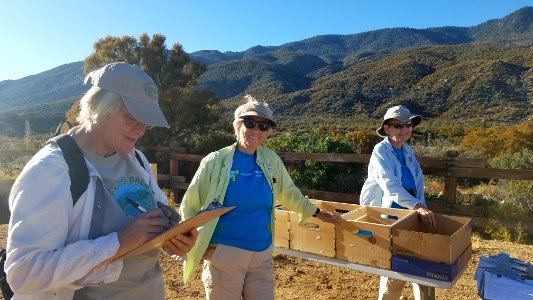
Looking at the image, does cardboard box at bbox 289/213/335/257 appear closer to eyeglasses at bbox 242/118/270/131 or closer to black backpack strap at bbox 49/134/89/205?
eyeglasses at bbox 242/118/270/131

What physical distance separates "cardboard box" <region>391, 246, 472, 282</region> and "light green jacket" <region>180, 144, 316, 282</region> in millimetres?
819

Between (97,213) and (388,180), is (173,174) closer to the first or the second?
(388,180)

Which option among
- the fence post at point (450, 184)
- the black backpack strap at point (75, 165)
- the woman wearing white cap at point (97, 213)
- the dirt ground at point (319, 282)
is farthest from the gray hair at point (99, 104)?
the fence post at point (450, 184)

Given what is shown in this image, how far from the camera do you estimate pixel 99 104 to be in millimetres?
1529

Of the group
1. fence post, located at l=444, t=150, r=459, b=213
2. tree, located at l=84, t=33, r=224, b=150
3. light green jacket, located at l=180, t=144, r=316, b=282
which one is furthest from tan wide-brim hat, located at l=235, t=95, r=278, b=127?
tree, located at l=84, t=33, r=224, b=150

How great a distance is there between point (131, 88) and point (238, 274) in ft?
4.84

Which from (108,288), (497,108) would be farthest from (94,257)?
(497,108)

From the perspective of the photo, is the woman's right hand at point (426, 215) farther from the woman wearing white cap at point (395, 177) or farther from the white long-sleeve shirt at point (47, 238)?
the white long-sleeve shirt at point (47, 238)

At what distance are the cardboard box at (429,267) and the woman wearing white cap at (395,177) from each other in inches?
15.9

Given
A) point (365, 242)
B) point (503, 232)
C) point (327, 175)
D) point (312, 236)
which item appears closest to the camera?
point (365, 242)

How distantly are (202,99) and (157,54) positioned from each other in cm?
319

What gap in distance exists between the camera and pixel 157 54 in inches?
712

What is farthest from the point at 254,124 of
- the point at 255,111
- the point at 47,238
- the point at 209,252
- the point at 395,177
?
the point at 47,238

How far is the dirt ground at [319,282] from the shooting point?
4.38m
